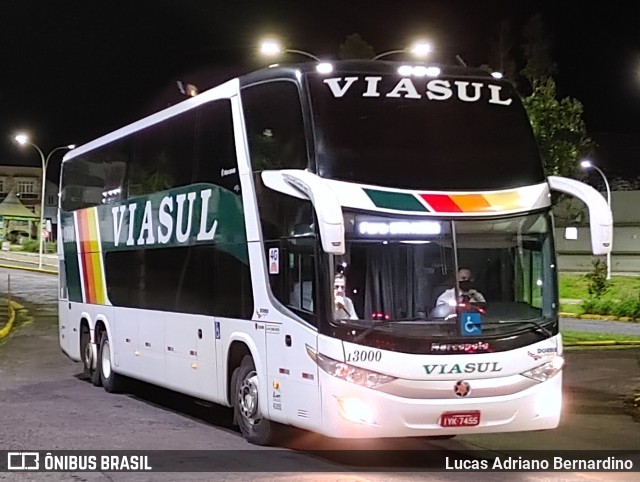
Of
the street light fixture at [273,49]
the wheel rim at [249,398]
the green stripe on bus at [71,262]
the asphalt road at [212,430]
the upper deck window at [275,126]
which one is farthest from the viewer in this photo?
the street light fixture at [273,49]

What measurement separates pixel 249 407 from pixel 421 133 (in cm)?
366

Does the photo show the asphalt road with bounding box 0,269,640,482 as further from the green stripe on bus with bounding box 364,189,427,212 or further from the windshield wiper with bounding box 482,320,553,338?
the green stripe on bus with bounding box 364,189,427,212

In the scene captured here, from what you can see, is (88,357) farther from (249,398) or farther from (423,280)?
(423,280)

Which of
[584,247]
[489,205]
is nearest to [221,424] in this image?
[489,205]

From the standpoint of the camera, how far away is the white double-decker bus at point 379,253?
9.14 meters

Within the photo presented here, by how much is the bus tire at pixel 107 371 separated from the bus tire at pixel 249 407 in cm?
502

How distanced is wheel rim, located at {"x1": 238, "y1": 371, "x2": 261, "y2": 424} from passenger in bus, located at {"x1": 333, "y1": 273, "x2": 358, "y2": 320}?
1928 mm

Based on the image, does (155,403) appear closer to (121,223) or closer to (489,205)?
(121,223)

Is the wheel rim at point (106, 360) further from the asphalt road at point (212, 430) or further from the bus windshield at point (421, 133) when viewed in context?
the bus windshield at point (421, 133)

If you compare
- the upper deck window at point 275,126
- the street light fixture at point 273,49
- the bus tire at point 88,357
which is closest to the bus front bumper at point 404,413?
the upper deck window at point 275,126

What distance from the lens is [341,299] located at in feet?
30.4

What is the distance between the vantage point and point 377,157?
9703 mm

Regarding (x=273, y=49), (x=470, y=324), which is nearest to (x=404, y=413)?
(x=470, y=324)

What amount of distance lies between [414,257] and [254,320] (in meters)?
2.25
